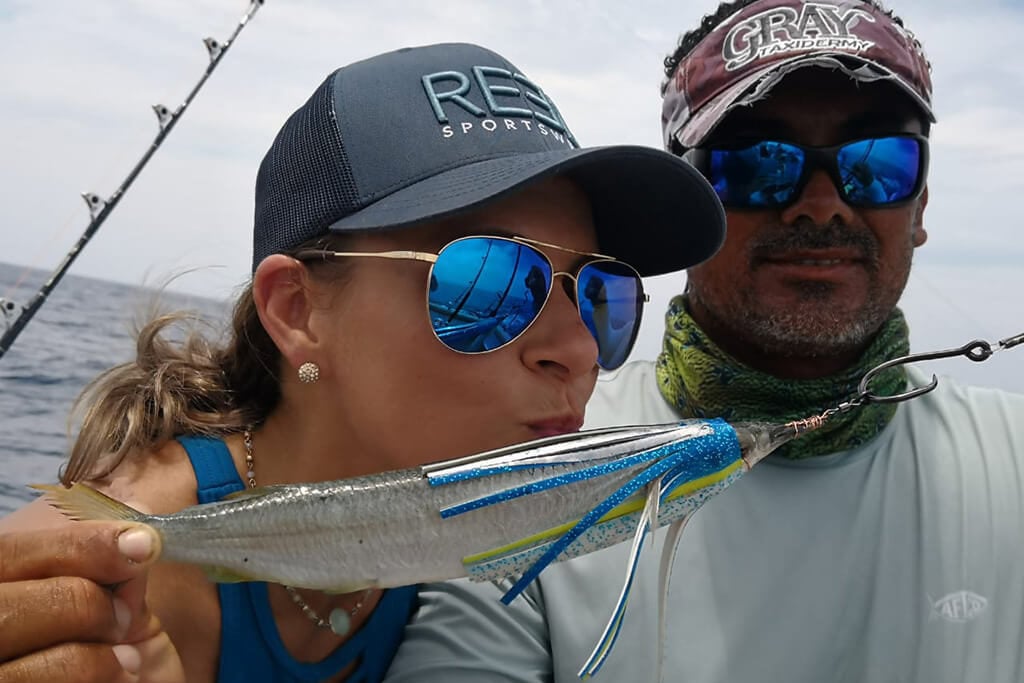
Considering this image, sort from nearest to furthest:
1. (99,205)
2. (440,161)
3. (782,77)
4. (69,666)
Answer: (69,666) → (440,161) → (782,77) → (99,205)

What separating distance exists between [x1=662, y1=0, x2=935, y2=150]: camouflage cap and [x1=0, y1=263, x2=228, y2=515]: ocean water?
66.2 inches

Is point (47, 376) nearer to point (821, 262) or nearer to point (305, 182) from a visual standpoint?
point (305, 182)

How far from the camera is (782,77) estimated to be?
2.50 metres

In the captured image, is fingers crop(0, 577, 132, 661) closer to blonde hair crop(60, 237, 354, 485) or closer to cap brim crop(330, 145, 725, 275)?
blonde hair crop(60, 237, 354, 485)

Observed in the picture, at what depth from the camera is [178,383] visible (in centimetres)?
221

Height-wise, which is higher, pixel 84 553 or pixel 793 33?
pixel 793 33

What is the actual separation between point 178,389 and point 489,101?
1.10 m

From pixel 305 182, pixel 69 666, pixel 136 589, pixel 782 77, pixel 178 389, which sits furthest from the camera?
pixel 782 77

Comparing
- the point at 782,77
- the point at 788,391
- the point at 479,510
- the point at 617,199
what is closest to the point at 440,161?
the point at 617,199

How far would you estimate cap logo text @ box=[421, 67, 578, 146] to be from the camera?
189 cm

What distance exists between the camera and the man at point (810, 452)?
7.68 feet

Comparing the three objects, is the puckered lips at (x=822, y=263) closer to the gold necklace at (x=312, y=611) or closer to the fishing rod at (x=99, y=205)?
the gold necklace at (x=312, y=611)

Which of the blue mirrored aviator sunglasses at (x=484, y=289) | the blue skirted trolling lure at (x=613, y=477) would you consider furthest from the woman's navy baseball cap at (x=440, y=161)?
the blue skirted trolling lure at (x=613, y=477)

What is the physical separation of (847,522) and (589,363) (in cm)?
120
